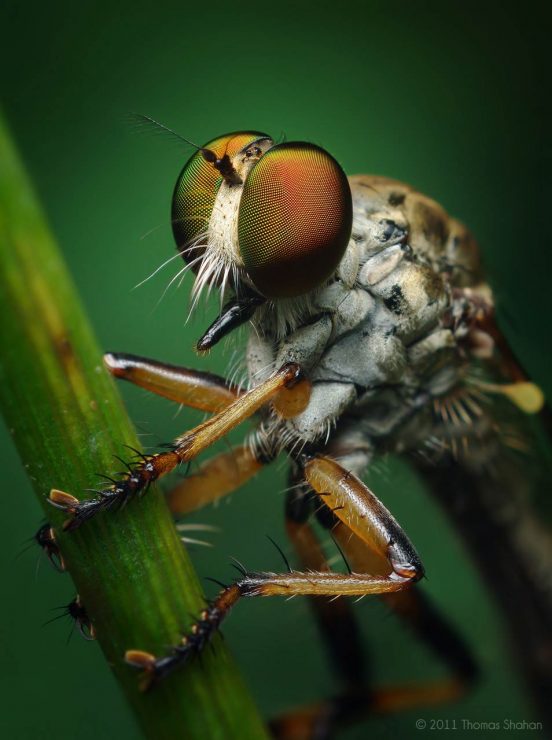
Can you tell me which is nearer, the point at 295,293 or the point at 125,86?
the point at 295,293

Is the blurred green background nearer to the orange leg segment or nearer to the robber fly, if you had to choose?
the robber fly

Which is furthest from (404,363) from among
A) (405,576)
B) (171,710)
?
(171,710)

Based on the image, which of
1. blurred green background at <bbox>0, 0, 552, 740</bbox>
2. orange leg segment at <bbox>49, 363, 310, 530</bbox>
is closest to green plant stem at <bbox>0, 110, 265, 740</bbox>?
orange leg segment at <bbox>49, 363, 310, 530</bbox>

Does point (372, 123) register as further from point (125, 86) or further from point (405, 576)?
point (405, 576)
